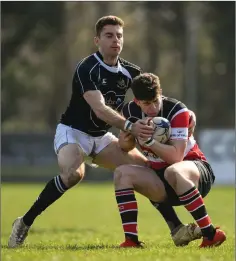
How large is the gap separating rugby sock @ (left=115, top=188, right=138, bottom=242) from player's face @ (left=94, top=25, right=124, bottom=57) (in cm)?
180

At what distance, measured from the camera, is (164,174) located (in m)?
7.91

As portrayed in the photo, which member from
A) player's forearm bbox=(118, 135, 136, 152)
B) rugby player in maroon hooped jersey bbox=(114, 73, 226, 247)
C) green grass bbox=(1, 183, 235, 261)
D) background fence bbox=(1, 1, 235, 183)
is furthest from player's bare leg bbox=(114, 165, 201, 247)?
background fence bbox=(1, 1, 235, 183)

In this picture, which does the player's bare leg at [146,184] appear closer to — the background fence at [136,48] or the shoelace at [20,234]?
the shoelace at [20,234]

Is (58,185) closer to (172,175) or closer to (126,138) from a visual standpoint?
(126,138)

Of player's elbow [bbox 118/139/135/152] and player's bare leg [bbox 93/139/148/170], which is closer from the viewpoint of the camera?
player's elbow [bbox 118/139/135/152]

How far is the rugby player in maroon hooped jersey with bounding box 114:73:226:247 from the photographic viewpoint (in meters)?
7.79

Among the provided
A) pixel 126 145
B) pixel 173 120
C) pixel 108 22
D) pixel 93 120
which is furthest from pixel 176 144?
pixel 108 22

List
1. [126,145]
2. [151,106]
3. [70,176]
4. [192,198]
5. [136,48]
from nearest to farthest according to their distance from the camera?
1. [192,198]
2. [151,106]
3. [126,145]
4. [70,176]
5. [136,48]

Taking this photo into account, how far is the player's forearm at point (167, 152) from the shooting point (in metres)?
7.89

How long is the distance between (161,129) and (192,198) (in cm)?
71

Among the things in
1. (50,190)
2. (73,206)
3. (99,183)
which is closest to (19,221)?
(50,190)

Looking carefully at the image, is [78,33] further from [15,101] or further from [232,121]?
[232,121]

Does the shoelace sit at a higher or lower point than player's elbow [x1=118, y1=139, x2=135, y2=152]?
lower

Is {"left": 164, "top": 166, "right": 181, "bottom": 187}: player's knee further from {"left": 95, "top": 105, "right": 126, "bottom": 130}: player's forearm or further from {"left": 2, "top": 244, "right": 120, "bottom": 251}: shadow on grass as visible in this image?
{"left": 2, "top": 244, "right": 120, "bottom": 251}: shadow on grass
